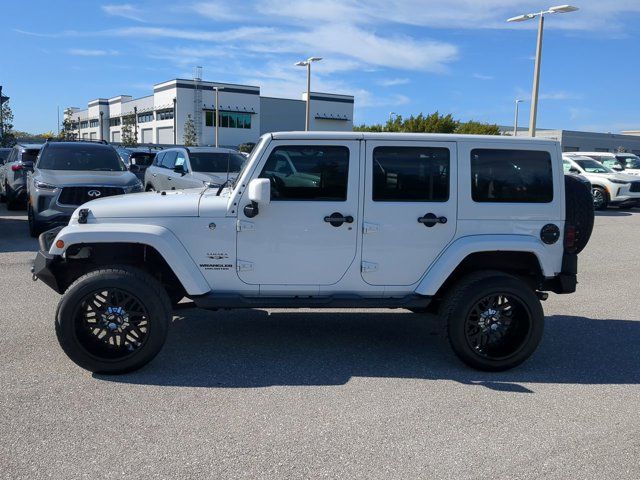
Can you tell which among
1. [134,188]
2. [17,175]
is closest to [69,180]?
[134,188]

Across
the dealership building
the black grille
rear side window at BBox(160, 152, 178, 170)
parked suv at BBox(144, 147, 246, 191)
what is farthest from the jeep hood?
the dealership building

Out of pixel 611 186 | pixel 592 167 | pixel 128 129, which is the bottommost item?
pixel 611 186

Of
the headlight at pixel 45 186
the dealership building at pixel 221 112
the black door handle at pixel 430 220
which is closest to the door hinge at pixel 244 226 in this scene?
the black door handle at pixel 430 220

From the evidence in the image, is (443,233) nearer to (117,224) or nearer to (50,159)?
(117,224)

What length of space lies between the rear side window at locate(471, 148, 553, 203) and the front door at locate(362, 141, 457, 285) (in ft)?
0.85

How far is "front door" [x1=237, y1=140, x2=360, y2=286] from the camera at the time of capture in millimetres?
4840

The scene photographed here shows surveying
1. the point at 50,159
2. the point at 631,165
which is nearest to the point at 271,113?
the point at 631,165

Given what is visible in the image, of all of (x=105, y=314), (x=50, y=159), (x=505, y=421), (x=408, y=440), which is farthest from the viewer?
(x=50, y=159)

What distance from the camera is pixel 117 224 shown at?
15.6 ft

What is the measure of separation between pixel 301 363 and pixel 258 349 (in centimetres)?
52

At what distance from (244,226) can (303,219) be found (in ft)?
1.56

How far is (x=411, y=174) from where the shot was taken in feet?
16.3

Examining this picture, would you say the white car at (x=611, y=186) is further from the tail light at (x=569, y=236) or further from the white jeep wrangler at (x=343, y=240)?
the white jeep wrangler at (x=343, y=240)

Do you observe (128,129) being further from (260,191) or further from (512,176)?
(512,176)
